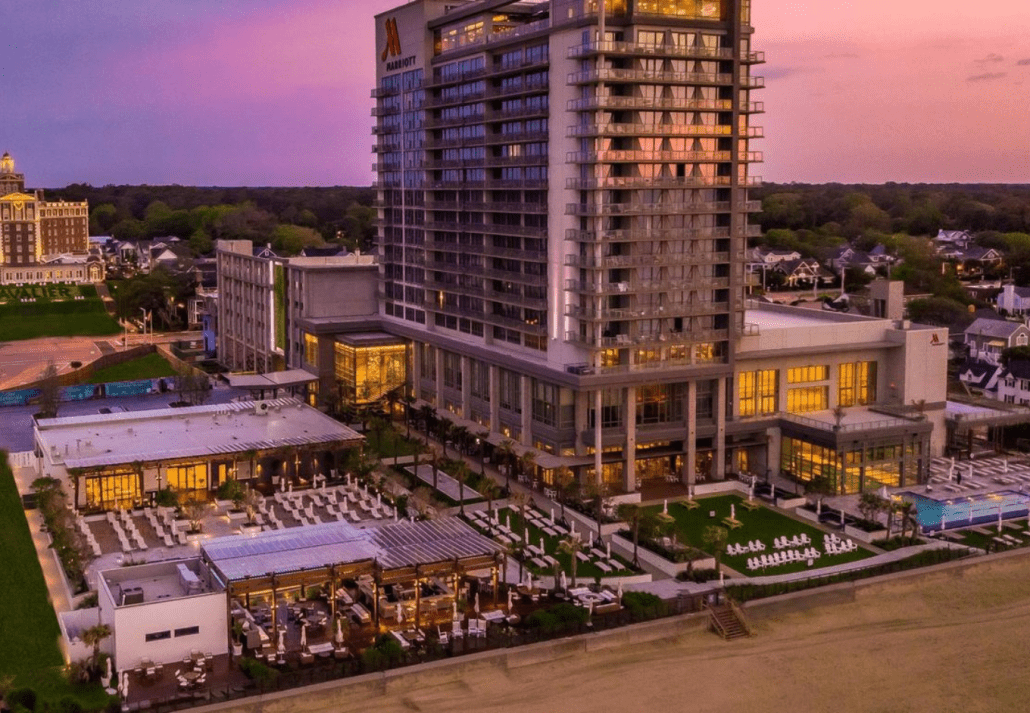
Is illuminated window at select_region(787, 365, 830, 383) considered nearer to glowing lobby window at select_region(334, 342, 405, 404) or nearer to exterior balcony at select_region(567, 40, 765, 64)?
exterior balcony at select_region(567, 40, 765, 64)

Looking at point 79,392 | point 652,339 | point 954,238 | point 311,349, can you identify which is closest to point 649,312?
point 652,339

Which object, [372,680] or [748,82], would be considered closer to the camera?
[372,680]

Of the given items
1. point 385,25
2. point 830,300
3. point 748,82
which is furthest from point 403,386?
point 830,300

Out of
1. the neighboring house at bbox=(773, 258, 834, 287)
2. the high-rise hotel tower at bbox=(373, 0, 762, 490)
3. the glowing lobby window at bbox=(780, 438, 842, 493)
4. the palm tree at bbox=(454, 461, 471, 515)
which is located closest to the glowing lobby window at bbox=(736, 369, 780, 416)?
the high-rise hotel tower at bbox=(373, 0, 762, 490)

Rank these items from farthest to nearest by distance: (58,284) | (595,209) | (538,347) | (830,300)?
(58,284) → (830,300) → (538,347) → (595,209)

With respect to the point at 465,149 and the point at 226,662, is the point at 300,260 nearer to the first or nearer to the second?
the point at 465,149
